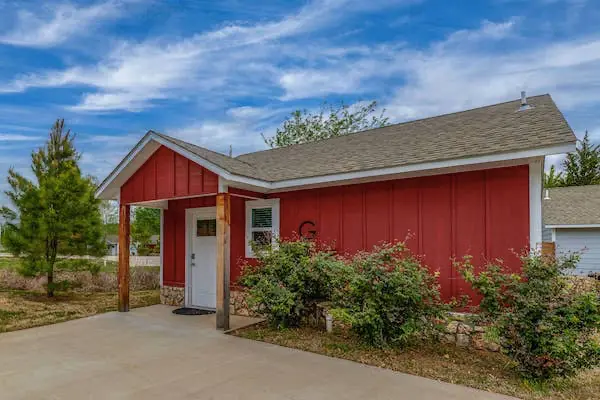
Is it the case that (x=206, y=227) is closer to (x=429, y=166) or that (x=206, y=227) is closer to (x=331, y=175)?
(x=331, y=175)

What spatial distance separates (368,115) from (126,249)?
723 inches

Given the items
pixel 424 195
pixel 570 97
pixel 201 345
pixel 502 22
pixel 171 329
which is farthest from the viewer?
pixel 570 97

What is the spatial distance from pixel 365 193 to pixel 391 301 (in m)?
2.06

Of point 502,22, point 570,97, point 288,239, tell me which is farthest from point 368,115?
point 288,239

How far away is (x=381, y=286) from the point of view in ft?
14.8

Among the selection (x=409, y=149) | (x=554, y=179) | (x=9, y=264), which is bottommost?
(x=9, y=264)

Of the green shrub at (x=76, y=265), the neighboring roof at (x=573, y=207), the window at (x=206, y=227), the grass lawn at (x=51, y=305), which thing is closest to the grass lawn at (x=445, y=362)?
the window at (x=206, y=227)

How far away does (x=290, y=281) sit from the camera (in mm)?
5527

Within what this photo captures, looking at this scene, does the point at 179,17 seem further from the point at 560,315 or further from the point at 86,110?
the point at 560,315

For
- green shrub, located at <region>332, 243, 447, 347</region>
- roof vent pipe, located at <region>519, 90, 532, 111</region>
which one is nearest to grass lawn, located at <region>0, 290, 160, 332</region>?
green shrub, located at <region>332, 243, 447, 347</region>

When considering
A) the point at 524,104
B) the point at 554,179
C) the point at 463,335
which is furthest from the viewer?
the point at 554,179

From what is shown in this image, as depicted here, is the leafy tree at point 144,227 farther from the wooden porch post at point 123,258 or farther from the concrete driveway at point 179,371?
the concrete driveway at point 179,371

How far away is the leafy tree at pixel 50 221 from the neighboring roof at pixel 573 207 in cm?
1361

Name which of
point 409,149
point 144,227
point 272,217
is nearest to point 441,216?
point 409,149
